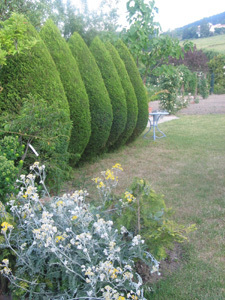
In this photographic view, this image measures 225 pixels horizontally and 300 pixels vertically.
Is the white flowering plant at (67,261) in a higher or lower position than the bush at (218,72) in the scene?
higher

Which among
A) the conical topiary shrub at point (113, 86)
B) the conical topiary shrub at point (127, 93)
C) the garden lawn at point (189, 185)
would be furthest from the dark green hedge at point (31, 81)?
the conical topiary shrub at point (127, 93)

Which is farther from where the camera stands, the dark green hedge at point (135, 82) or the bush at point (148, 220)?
the dark green hedge at point (135, 82)

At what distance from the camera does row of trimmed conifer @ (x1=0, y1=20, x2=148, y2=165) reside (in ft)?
13.1

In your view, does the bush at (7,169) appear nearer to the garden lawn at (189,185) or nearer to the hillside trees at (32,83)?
the hillside trees at (32,83)

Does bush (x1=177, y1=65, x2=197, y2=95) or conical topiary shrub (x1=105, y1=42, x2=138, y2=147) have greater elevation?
conical topiary shrub (x1=105, y1=42, x2=138, y2=147)

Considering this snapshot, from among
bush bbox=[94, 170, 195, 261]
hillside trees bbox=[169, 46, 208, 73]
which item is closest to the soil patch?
bush bbox=[94, 170, 195, 261]

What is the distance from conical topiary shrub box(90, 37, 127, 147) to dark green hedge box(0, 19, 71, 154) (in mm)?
2137

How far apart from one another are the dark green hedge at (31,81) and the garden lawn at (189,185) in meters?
1.25

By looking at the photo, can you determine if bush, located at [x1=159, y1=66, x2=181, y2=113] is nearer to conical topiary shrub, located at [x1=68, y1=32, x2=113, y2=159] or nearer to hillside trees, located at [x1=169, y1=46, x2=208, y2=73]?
conical topiary shrub, located at [x1=68, y1=32, x2=113, y2=159]

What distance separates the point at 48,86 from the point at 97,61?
8.26 feet

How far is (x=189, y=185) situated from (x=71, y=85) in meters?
2.62

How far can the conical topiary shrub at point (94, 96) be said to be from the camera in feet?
18.6

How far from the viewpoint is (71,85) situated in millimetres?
5012

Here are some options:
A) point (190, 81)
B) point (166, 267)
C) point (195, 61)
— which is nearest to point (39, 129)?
point (166, 267)
